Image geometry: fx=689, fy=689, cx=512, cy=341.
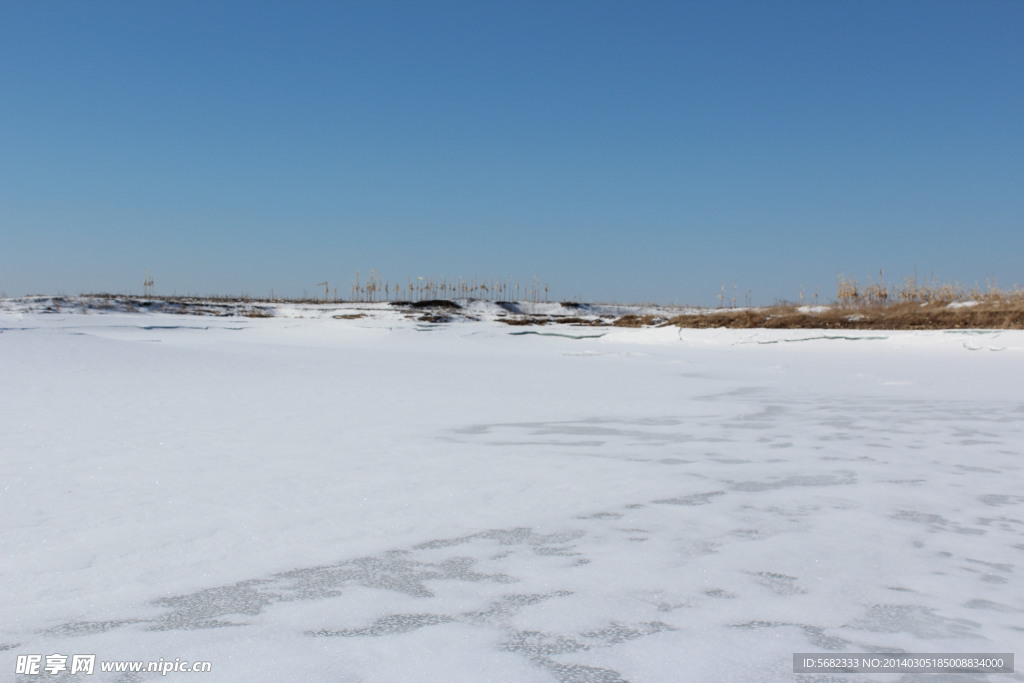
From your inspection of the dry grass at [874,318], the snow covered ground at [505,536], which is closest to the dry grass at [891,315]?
the dry grass at [874,318]

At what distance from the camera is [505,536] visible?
2.19 m

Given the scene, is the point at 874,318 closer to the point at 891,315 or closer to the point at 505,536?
the point at 891,315

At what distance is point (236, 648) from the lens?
4.77 ft

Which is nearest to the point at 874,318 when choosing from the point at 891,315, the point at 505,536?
the point at 891,315

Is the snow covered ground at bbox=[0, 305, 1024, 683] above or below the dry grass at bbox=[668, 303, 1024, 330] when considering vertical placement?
below

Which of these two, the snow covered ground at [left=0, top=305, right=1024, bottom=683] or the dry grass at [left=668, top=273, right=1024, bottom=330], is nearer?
the snow covered ground at [left=0, top=305, right=1024, bottom=683]

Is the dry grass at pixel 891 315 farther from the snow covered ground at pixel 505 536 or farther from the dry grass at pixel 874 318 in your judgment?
the snow covered ground at pixel 505 536

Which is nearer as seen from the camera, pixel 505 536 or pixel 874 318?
pixel 505 536

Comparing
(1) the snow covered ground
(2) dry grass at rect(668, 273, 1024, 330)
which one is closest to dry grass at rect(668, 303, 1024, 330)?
(2) dry grass at rect(668, 273, 1024, 330)

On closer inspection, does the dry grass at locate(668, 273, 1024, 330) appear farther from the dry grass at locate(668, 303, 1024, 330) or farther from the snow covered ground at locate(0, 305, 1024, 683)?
the snow covered ground at locate(0, 305, 1024, 683)

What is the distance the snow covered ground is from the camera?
1479 mm

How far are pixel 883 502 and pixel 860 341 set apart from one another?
10473 mm

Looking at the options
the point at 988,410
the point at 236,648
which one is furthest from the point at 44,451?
the point at 988,410

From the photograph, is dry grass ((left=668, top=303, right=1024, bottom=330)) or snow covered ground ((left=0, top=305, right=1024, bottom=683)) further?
dry grass ((left=668, top=303, right=1024, bottom=330))
